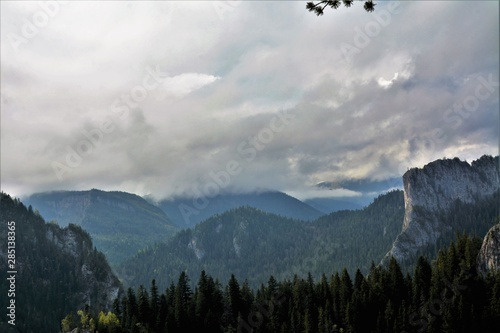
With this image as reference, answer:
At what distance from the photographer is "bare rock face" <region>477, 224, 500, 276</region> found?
154 meters

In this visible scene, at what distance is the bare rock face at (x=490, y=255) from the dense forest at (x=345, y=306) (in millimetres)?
2503

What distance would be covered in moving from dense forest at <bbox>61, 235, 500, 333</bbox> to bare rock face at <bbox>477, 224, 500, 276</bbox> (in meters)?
2.50

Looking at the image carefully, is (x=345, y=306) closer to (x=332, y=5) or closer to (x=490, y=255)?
(x=490, y=255)

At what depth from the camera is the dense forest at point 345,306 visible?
5384 inches

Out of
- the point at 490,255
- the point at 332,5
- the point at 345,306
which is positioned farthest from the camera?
the point at 490,255

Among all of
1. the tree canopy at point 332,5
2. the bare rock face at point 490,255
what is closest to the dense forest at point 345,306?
the bare rock face at point 490,255

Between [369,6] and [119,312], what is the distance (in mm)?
174806

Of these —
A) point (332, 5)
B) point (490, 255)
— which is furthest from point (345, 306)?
point (332, 5)

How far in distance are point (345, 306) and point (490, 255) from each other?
1968 inches

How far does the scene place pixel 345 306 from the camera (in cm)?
15225

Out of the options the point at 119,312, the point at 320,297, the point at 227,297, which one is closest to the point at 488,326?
the point at 320,297

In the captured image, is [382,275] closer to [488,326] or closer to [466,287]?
[466,287]

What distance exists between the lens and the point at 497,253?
154750 mm

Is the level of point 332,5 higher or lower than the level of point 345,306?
higher
